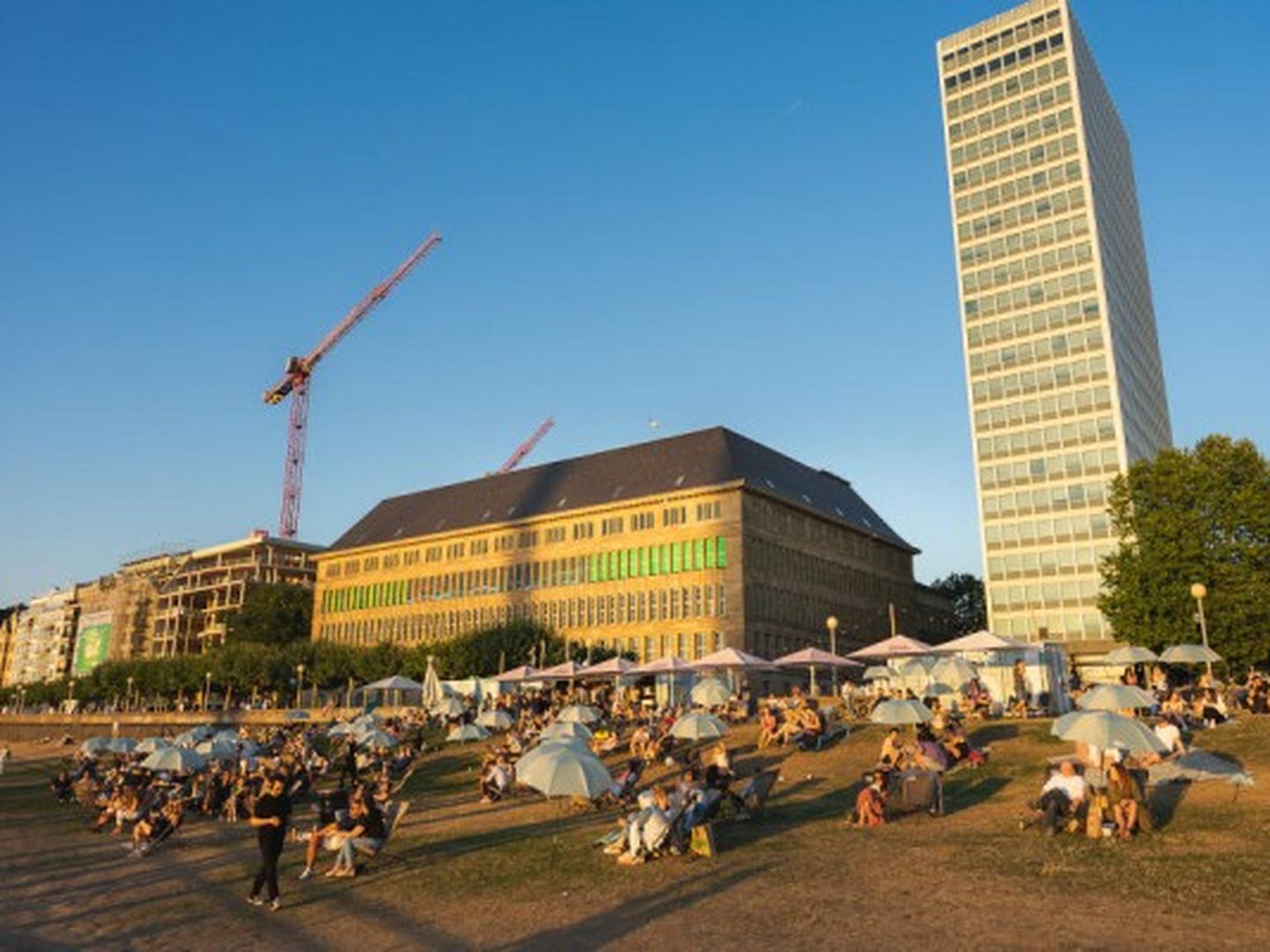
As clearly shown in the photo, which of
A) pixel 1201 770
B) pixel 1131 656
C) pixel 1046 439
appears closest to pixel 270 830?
pixel 1201 770

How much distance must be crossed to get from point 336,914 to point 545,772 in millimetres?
4160

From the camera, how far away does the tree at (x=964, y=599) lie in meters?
100

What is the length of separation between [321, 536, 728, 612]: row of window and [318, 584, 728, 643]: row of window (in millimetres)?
1460

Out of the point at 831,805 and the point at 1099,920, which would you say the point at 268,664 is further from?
the point at 1099,920

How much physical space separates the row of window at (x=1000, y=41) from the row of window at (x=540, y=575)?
158 ft

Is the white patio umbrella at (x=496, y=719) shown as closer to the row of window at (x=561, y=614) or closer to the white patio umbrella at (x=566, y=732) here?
the white patio umbrella at (x=566, y=732)

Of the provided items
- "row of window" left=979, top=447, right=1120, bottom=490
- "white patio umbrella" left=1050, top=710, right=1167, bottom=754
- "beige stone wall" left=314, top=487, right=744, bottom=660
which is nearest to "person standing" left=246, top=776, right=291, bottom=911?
"white patio umbrella" left=1050, top=710, right=1167, bottom=754

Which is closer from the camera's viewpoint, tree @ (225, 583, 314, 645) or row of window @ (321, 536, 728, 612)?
row of window @ (321, 536, 728, 612)

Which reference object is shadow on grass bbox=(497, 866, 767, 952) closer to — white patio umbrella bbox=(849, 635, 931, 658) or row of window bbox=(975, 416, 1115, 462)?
white patio umbrella bbox=(849, 635, 931, 658)

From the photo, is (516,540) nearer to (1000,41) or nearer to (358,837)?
(1000,41)

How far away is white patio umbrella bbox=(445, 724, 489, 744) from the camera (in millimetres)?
36125

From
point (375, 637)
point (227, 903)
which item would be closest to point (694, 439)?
point (375, 637)

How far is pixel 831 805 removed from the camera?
19.1 meters

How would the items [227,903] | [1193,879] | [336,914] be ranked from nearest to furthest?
1. [1193,879]
2. [336,914]
3. [227,903]
